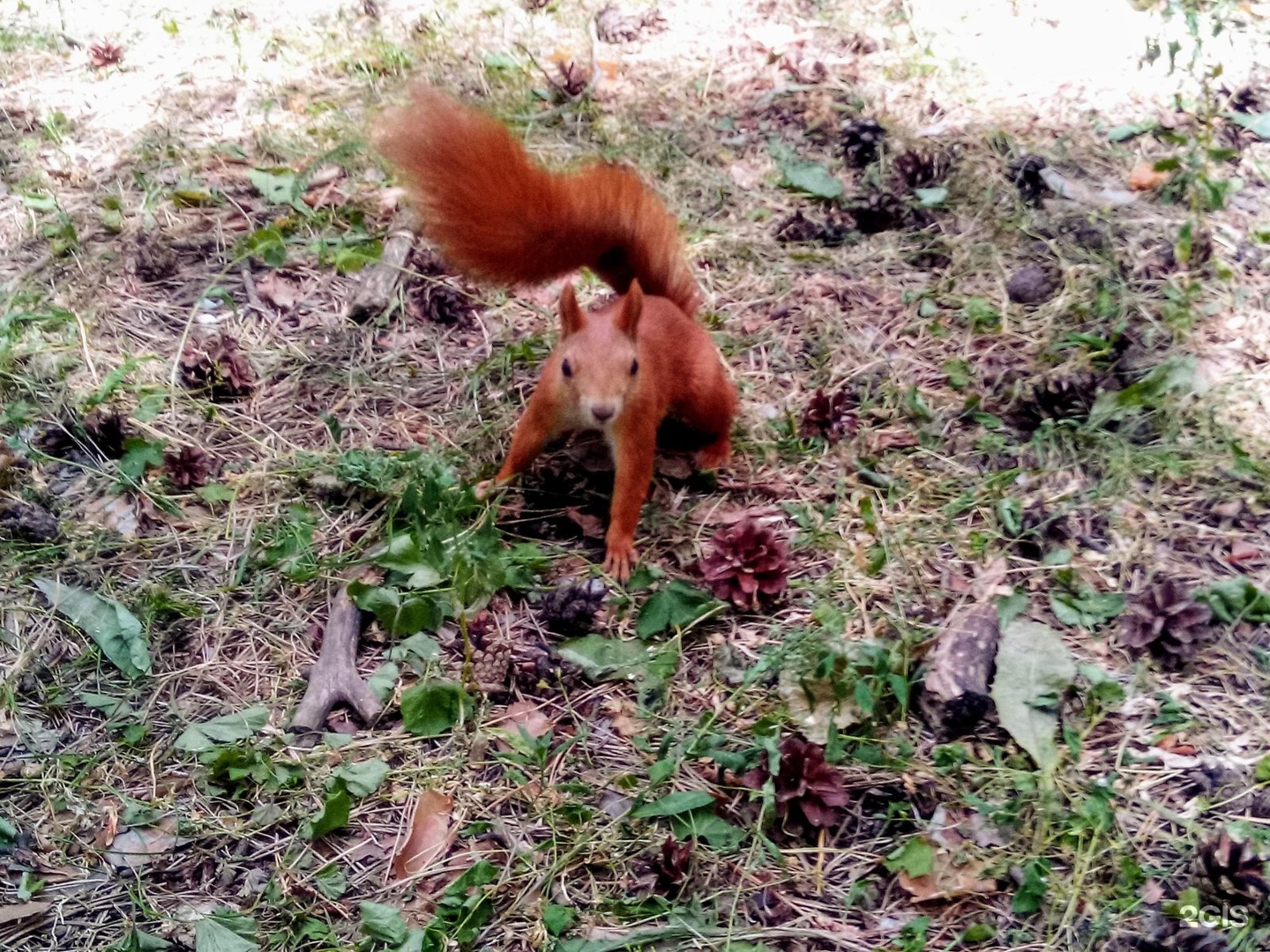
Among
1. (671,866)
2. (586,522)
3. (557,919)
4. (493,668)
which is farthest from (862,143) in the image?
(557,919)

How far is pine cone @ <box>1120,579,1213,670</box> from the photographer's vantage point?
1692mm

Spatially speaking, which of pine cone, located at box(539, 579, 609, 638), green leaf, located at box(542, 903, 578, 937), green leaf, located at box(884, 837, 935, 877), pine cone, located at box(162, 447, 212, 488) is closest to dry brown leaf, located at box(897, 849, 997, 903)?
green leaf, located at box(884, 837, 935, 877)

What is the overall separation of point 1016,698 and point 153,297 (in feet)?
7.14

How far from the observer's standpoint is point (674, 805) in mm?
1521

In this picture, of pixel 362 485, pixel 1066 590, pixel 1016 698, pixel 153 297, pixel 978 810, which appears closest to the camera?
pixel 978 810

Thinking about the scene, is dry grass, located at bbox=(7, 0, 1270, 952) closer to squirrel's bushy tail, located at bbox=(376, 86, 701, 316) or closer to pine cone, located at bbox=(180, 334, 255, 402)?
pine cone, located at bbox=(180, 334, 255, 402)

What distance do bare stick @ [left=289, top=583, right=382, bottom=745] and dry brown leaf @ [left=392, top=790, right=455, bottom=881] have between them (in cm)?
20

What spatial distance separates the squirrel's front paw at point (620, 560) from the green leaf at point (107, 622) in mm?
819

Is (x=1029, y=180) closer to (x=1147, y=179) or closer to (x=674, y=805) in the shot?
(x=1147, y=179)

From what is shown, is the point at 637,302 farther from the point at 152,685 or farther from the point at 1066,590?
the point at 152,685

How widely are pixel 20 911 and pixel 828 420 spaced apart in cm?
162

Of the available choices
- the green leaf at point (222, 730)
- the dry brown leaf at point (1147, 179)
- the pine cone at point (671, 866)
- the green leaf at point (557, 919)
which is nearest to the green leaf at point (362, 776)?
A: the green leaf at point (222, 730)

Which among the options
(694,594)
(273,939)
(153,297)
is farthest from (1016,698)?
(153,297)

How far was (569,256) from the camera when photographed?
207 cm
